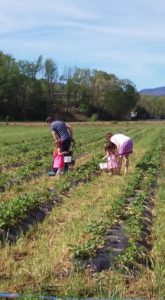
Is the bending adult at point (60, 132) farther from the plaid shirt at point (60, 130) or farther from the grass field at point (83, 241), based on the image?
the grass field at point (83, 241)

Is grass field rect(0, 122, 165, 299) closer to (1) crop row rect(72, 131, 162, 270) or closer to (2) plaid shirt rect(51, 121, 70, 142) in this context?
(1) crop row rect(72, 131, 162, 270)

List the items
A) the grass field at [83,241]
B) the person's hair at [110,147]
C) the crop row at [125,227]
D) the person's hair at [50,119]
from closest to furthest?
the grass field at [83,241] < the crop row at [125,227] < the person's hair at [50,119] < the person's hair at [110,147]

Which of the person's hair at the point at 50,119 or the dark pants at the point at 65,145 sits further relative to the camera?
the dark pants at the point at 65,145

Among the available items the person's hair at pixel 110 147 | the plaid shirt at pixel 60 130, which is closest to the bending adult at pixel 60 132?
→ the plaid shirt at pixel 60 130

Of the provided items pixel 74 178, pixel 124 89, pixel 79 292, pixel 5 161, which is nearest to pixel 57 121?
pixel 74 178

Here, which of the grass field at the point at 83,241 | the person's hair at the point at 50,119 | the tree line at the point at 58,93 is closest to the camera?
the grass field at the point at 83,241

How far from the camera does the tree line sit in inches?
3674

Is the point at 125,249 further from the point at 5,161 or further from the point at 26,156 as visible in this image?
the point at 26,156

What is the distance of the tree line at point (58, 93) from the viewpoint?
306ft

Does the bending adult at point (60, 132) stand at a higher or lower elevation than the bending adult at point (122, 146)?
higher

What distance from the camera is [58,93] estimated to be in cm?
10975

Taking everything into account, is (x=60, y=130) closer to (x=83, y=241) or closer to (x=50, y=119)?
(x=50, y=119)

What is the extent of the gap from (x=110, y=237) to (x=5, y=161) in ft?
34.0

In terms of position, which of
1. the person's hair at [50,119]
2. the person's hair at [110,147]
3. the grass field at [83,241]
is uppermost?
the person's hair at [50,119]
